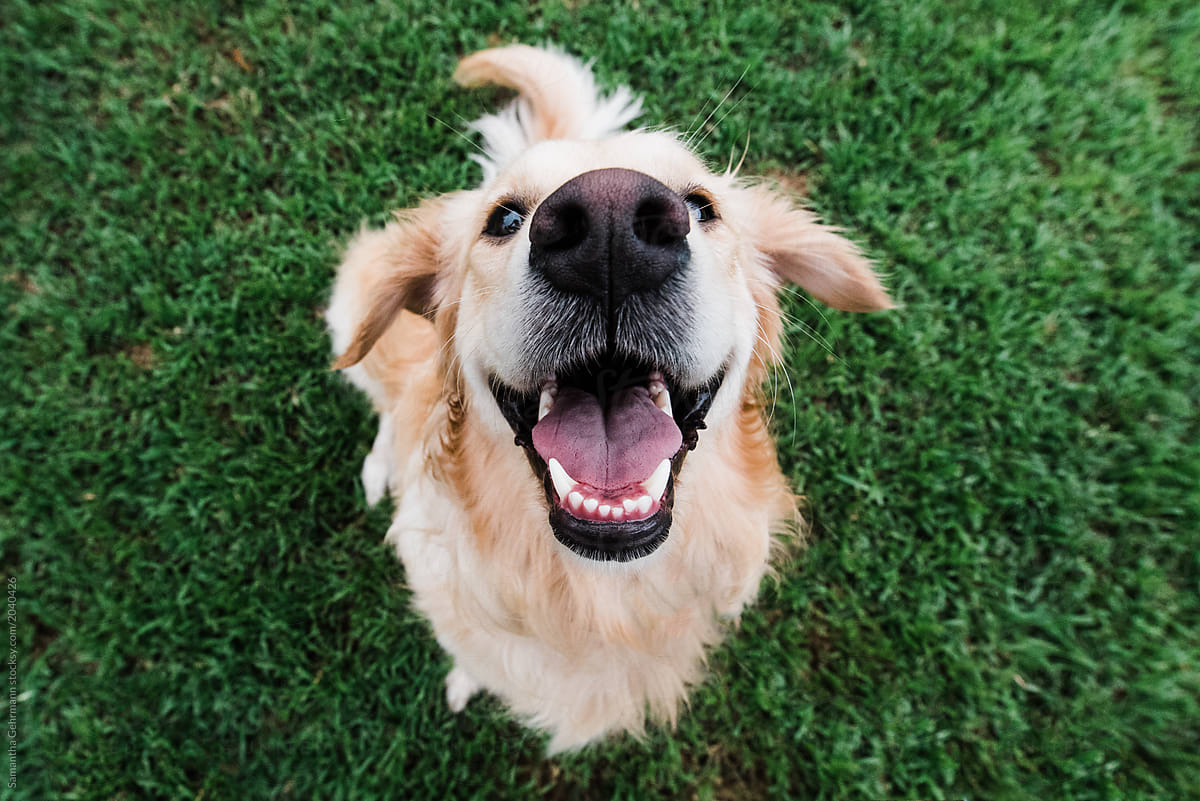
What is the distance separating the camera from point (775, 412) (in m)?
3.29

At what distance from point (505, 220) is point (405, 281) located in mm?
485

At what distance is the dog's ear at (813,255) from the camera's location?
6.54 feet

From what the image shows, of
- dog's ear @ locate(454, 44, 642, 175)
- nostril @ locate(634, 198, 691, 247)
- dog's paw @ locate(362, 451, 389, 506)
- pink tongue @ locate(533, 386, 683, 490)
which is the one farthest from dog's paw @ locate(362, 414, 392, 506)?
nostril @ locate(634, 198, 691, 247)

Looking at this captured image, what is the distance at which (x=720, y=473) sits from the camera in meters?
1.99

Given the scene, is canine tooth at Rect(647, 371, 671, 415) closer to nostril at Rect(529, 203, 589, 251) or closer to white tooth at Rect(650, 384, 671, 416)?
white tooth at Rect(650, 384, 671, 416)

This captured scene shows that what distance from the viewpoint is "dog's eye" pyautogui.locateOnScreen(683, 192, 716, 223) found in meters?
1.77

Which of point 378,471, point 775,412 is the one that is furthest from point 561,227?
point 775,412

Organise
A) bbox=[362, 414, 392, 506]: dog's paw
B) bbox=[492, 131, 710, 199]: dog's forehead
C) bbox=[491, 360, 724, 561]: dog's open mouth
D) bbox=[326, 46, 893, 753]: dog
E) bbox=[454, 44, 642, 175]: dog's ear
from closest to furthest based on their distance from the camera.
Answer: bbox=[326, 46, 893, 753]: dog < bbox=[491, 360, 724, 561]: dog's open mouth < bbox=[492, 131, 710, 199]: dog's forehead < bbox=[454, 44, 642, 175]: dog's ear < bbox=[362, 414, 392, 506]: dog's paw

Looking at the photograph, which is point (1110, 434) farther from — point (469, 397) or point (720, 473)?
point (469, 397)

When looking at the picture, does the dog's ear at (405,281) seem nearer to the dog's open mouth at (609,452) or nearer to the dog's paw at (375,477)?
the dog's open mouth at (609,452)

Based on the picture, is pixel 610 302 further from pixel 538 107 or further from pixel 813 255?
pixel 538 107

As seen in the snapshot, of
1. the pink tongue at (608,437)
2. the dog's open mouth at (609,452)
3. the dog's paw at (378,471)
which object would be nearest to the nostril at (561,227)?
the dog's open mouth at (609,452)

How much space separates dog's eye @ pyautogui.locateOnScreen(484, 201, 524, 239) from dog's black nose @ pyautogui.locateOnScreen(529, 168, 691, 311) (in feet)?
1.10

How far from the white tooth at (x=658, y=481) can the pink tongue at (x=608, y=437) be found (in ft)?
0.04
